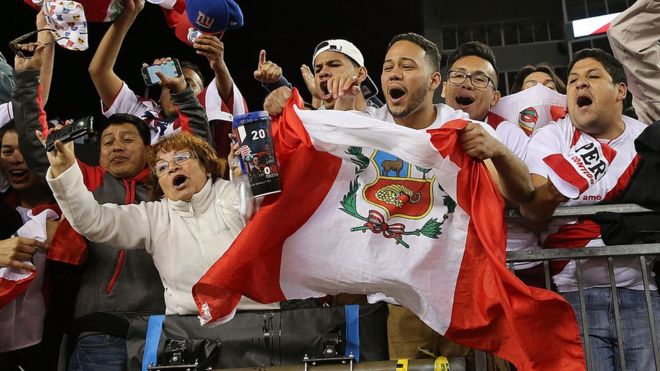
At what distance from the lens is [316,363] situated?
3.34 m

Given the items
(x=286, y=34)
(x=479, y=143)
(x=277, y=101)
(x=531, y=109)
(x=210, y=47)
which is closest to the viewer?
(x=479, y=143)

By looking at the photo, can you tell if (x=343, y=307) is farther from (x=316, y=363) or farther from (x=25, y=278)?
(x=25, y=278)

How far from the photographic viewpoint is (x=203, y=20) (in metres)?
4.70

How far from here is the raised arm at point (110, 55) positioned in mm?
4863

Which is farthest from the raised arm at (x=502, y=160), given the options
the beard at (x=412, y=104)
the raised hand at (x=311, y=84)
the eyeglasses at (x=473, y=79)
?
the raised hand at (x=311, y=84)

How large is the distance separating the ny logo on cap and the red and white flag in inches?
82.7

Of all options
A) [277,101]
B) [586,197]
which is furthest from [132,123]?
[586,197]

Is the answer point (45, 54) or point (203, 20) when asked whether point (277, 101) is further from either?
point (45, 54)

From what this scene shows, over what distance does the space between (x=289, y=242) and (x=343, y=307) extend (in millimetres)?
355

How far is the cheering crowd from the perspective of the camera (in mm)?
3449

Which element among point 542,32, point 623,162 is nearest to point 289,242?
point 623,162

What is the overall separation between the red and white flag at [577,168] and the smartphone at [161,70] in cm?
199

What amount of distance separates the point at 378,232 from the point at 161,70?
170 cm

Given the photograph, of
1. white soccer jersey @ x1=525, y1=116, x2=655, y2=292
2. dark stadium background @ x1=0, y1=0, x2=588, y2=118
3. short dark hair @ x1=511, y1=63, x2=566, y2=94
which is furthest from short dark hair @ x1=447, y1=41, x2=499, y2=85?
dark stadium background @ x1=0, y1=0, x2=588, y2=118
